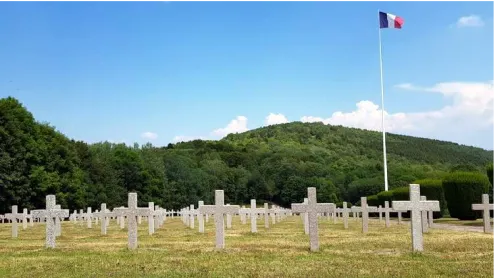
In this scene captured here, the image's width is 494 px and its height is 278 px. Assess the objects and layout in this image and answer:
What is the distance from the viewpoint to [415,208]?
1595cm

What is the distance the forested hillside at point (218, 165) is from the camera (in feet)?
191

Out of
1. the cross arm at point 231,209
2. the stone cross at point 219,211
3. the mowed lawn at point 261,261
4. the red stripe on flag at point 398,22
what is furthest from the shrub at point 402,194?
the stone cross at point 219,211

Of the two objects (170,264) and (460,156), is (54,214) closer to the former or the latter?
(170,264)

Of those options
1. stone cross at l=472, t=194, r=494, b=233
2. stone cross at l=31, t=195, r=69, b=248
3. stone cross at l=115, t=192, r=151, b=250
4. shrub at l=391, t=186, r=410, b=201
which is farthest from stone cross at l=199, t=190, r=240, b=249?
shrub at l=391, t=186, r=410, b=201

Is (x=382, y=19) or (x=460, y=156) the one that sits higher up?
(x=382, y=19)

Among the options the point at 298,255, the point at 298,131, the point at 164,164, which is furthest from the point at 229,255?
the point at 298,131

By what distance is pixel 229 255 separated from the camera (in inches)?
579

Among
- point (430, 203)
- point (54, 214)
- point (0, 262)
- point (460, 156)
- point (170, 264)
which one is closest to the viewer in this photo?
point (170, 264)

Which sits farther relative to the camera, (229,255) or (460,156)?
(460,156)

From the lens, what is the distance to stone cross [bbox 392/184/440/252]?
613 inches

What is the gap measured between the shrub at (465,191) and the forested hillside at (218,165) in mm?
17118

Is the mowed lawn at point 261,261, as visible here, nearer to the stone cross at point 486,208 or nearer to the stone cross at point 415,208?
the stone cross at point 415,208


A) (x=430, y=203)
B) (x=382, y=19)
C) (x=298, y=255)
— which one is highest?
(x=382, y=19)

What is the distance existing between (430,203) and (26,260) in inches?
415
